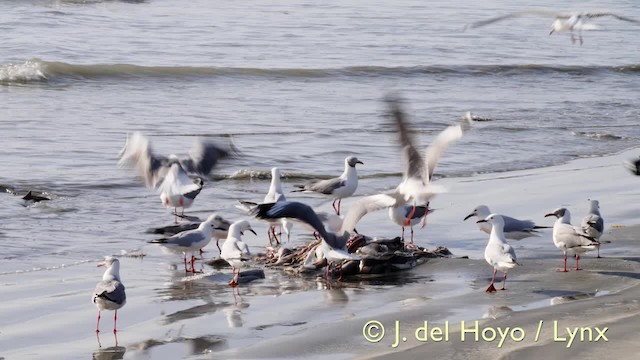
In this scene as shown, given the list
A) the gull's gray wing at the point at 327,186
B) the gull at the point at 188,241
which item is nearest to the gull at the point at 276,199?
the gull's gray wing at the point at 327,186

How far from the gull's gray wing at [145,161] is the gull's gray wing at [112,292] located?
362 cm

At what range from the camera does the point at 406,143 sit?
31.9ft

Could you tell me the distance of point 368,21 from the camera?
31094 millimetres

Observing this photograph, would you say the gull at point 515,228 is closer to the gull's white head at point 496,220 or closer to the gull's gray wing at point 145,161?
the gull's white head at point 496,220

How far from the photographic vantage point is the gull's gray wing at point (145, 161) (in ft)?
36.9

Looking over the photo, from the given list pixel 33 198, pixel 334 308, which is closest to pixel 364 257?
pixel 334 308

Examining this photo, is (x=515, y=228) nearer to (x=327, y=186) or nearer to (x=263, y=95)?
(x=327, y=186)

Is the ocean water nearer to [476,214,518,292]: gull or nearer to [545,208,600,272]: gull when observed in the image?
[476,214,518,292]: gull

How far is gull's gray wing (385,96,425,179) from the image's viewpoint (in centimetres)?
939

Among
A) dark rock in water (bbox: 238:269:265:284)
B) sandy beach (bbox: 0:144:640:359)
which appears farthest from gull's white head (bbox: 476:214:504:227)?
dark rock in water (bbox: 238:269:265:284)

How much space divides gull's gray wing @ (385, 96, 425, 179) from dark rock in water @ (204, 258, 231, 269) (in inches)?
66.5

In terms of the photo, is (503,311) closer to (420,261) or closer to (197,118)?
(420,261)

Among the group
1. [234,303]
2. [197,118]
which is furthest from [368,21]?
[234,303]

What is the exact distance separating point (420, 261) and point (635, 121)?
31.7 ft
